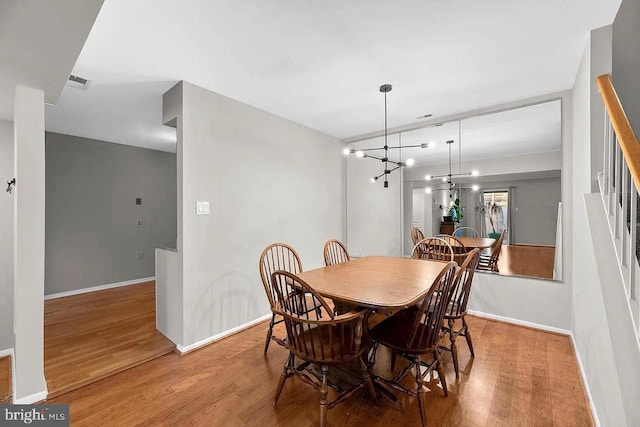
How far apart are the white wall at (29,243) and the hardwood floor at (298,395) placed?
0.82 ft

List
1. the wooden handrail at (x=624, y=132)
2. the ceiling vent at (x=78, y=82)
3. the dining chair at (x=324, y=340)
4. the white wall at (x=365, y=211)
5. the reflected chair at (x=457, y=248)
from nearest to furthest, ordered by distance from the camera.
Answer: the wooden handrail at (x=624, y=132) < the dining chair at (x=324, y=340) < the ceiling vent at (x=78, y=82) < the reflected chair at (x=457, y=248) < the white wall at (x=365, y=211)

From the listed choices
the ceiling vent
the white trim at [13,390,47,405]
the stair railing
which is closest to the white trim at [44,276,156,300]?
the white trim at [13,390,47,405]

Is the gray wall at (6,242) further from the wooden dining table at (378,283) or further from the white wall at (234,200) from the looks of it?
the wooden dining table at (378,283)

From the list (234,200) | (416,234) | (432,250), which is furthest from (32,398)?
(416,234)

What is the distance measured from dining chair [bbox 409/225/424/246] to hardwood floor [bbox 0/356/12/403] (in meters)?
4.03

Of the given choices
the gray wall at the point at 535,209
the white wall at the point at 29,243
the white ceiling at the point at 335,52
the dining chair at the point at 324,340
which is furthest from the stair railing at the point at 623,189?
the white wall at the point at 29,243

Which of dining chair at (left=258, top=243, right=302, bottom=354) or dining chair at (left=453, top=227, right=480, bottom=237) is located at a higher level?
dining chair at (left=453, top=227, right=480, bottom=237)

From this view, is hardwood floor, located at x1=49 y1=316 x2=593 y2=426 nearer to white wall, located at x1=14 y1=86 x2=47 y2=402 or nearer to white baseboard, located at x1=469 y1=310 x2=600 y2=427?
white baseboard, located at x1=469 y1=310 x2=600 y2=427

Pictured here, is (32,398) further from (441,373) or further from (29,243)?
(441,373)

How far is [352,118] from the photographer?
3.48 m

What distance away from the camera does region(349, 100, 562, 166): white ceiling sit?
290 cm

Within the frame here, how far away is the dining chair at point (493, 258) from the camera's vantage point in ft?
10.2

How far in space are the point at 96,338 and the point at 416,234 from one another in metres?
3.86

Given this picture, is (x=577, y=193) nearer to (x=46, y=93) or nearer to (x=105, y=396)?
(x=105, y=396)
